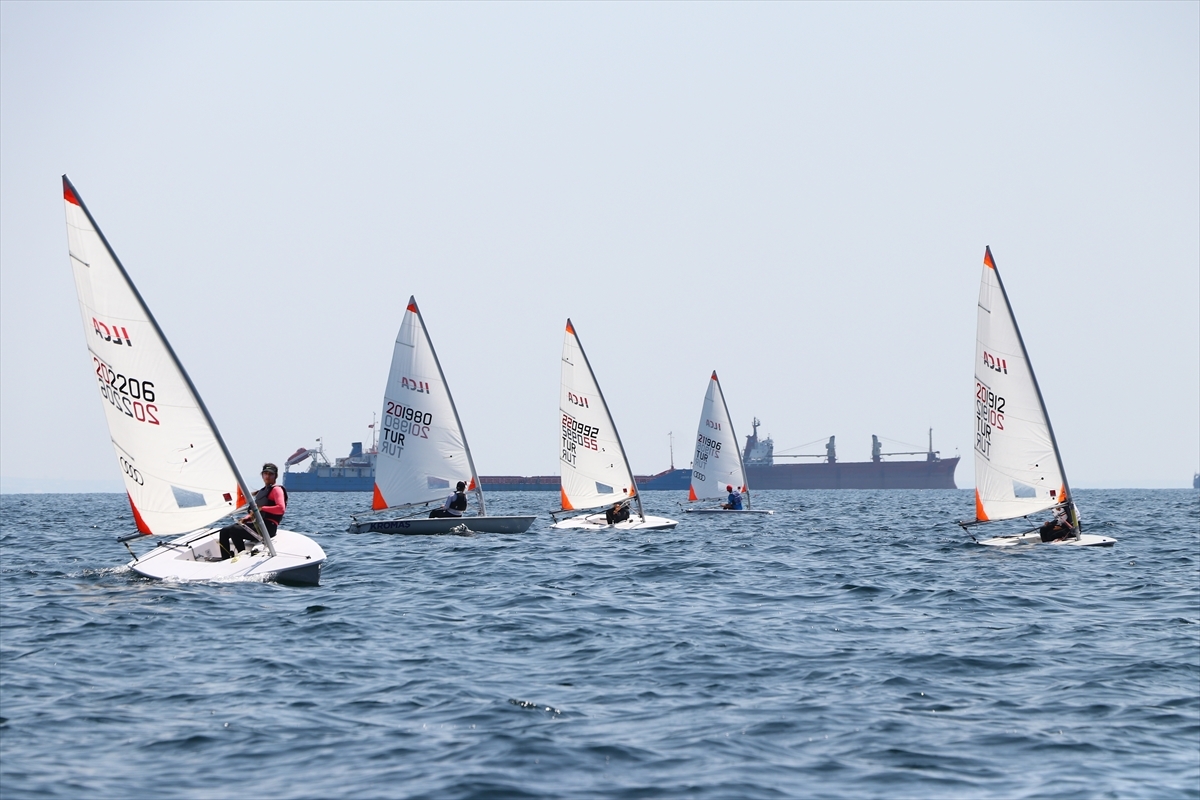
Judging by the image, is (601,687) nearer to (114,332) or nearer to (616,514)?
(114,332)

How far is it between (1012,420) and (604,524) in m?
12.5

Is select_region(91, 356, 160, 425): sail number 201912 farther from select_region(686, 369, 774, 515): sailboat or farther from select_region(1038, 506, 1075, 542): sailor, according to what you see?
select_region(686, 369, 774, 515): sailboat

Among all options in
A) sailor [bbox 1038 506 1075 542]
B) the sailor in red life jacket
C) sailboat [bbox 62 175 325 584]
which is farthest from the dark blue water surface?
sailor [bbox 1038 506 1075 542]

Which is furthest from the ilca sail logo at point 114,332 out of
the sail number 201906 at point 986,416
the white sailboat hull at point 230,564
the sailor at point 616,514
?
the sail number 201906 at point 986,416

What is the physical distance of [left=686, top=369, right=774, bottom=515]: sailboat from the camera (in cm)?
5116

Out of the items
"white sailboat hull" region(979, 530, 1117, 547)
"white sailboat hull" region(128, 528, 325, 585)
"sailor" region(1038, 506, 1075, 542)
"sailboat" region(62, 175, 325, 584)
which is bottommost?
"white sailboat hull" region(979, 530, 1117, 547)

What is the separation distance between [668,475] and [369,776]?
14834cm

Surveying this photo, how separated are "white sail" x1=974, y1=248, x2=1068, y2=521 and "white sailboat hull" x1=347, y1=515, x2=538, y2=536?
12772 millimetres

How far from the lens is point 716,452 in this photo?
169 feet

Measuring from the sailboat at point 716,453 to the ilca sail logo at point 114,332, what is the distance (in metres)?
35.2

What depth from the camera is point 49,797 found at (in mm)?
7066

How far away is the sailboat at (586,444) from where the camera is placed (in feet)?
121

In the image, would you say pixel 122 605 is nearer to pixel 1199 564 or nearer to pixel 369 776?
pixel 369 776

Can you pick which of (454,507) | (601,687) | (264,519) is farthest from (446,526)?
(601,687)
